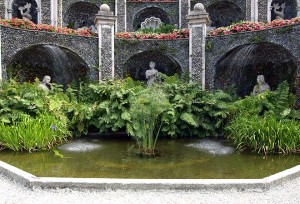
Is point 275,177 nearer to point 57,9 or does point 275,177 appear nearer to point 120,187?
point 120,187

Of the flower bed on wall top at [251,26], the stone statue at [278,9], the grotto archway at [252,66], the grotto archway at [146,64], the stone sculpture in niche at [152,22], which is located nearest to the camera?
the flower bed on wall top at [251,26]

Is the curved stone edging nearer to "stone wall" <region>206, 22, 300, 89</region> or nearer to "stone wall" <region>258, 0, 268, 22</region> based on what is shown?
"stone wall" <region>206, 22, 300, 89</region>

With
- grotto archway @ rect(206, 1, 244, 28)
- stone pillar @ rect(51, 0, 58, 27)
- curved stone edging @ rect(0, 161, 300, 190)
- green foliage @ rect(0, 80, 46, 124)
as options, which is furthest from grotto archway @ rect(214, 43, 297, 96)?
stone pillar @ rect(51, 0, 58, 27)

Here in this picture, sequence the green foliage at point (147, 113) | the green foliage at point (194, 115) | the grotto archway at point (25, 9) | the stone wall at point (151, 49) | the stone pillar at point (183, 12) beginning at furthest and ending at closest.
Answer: the stone pillar at point (183, 12) → the grotto archway at point (25, 9) → the stone wall at point (151, 49) → the green foliage at point (194, 115) → the green foliage at point (147, 113)

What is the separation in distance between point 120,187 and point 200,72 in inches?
352

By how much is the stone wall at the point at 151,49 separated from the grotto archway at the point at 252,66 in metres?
1.46

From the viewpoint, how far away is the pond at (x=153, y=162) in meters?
5.98

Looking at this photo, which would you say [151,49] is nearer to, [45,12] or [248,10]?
[45,12]

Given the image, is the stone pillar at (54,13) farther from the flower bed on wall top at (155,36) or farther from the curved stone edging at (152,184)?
the curved stone edging at (152,184)

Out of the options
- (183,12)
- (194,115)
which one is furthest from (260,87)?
(183,12)

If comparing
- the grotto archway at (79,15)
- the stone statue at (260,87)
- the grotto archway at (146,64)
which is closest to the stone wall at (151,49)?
the grotto archway at (146,64)

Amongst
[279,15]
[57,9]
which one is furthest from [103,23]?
[279,15]

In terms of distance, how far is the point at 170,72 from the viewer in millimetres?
14820

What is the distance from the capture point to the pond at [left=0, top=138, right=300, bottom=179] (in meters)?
→ 5.98
